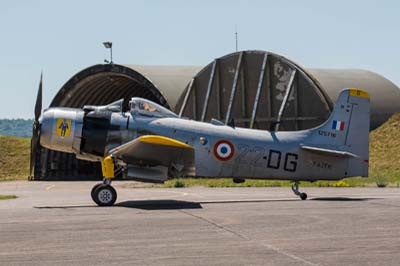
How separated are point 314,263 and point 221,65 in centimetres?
3016

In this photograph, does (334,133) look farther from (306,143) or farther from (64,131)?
(64,131)

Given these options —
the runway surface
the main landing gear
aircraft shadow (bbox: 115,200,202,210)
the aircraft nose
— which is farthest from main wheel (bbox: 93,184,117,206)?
the aircraft nose

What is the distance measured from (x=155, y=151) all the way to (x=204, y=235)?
6.59m

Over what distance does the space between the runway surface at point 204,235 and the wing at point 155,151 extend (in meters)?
1.57

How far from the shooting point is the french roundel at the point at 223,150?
19.0 metres

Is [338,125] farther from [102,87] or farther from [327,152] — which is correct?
[102,87]

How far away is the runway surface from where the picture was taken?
943cm

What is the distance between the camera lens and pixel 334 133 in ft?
66.1

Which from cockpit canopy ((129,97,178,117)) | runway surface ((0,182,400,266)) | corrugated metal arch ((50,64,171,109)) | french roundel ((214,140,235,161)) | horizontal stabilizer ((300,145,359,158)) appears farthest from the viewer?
corrugated metal arch ((50,64,171,109))

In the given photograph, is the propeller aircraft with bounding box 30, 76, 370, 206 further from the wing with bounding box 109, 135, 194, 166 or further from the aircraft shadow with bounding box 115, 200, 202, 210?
the aircraft shadow with bounding box 115, 200, 202, 210

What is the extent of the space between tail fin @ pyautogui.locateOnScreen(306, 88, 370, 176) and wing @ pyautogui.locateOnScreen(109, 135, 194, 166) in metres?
4.26

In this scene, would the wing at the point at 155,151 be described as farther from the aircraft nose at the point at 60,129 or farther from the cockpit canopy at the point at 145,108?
the cockpit canopy at the point at 145,108

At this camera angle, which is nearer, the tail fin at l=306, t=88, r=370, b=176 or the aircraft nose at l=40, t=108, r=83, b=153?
the aircraft nose at l=40, t=108, r=83, b=153

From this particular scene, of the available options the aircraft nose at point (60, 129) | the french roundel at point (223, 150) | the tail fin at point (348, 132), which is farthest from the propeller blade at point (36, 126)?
the tail fin at point (348, 132)
